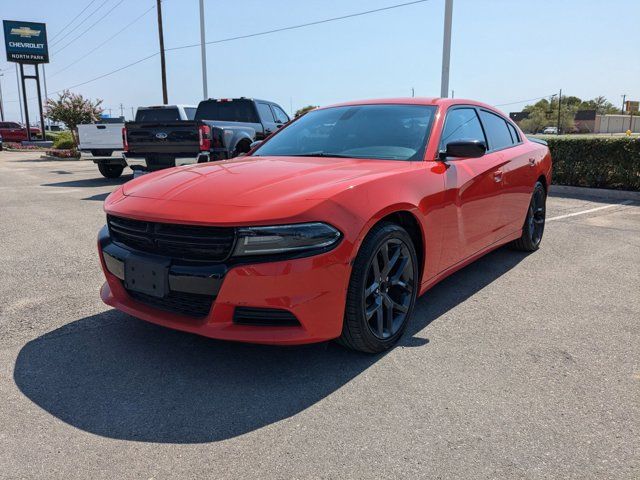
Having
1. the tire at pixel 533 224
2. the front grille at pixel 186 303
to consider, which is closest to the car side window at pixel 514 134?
the tire at pixel 533 224

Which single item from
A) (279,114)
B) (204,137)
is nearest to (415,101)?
(204,137)

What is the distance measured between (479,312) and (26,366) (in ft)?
10.0

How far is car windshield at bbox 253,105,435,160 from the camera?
381 centimetres

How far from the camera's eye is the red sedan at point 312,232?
104 inches

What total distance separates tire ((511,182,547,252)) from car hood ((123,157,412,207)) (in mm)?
2661

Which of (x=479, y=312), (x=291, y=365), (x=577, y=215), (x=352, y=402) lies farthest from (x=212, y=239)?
(x=577, y=215)

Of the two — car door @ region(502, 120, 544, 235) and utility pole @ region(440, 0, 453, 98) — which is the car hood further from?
utility pole @ region(440, 0, 453, 98)

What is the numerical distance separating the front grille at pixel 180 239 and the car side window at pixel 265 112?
9.86 meters

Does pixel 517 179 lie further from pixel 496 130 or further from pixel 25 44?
pixel 25 44

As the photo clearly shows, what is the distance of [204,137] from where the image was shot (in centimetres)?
995

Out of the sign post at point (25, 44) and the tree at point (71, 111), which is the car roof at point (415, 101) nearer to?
the tree at point (71, 111)

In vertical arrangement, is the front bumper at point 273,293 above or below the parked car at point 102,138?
below

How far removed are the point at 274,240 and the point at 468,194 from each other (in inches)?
75.3

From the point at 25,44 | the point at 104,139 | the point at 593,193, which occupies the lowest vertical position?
the point at 593,193
